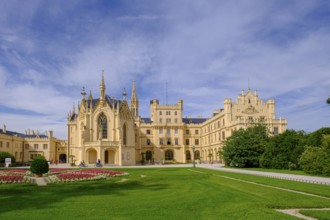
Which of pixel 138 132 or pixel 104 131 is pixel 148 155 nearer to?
pixel 138 132

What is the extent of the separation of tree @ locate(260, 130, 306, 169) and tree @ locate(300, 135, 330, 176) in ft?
24.0

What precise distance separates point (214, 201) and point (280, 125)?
55.6 metres

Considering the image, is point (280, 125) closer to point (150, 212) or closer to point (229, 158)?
point (229, 158)

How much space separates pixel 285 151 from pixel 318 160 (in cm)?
1222

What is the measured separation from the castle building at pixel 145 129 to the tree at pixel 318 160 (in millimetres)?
27596

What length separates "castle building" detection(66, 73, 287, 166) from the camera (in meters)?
68.8

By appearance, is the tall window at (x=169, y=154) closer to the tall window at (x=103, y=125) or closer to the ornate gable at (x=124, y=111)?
the ornate gable at (x=124, y=111)

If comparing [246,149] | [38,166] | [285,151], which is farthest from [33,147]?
[285,151]

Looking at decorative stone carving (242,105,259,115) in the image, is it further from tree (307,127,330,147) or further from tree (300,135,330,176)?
tree (300,135,330,176)

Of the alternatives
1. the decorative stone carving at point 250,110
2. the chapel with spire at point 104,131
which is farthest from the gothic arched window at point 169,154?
the decorative stone carving at point 250,110

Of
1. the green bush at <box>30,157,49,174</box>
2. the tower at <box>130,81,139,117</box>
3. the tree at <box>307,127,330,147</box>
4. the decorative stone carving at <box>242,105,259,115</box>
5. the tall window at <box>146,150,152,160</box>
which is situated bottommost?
the tall window at <box>146,150,152,160</box>

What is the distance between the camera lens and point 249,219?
10984 mm

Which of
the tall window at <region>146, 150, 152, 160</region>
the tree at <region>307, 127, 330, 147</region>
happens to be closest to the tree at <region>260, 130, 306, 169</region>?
the tree at <region>307, 127, 330, 147</region>

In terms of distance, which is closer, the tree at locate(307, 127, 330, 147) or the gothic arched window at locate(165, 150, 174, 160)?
the tree at locate(307, 127, 330, 147)
